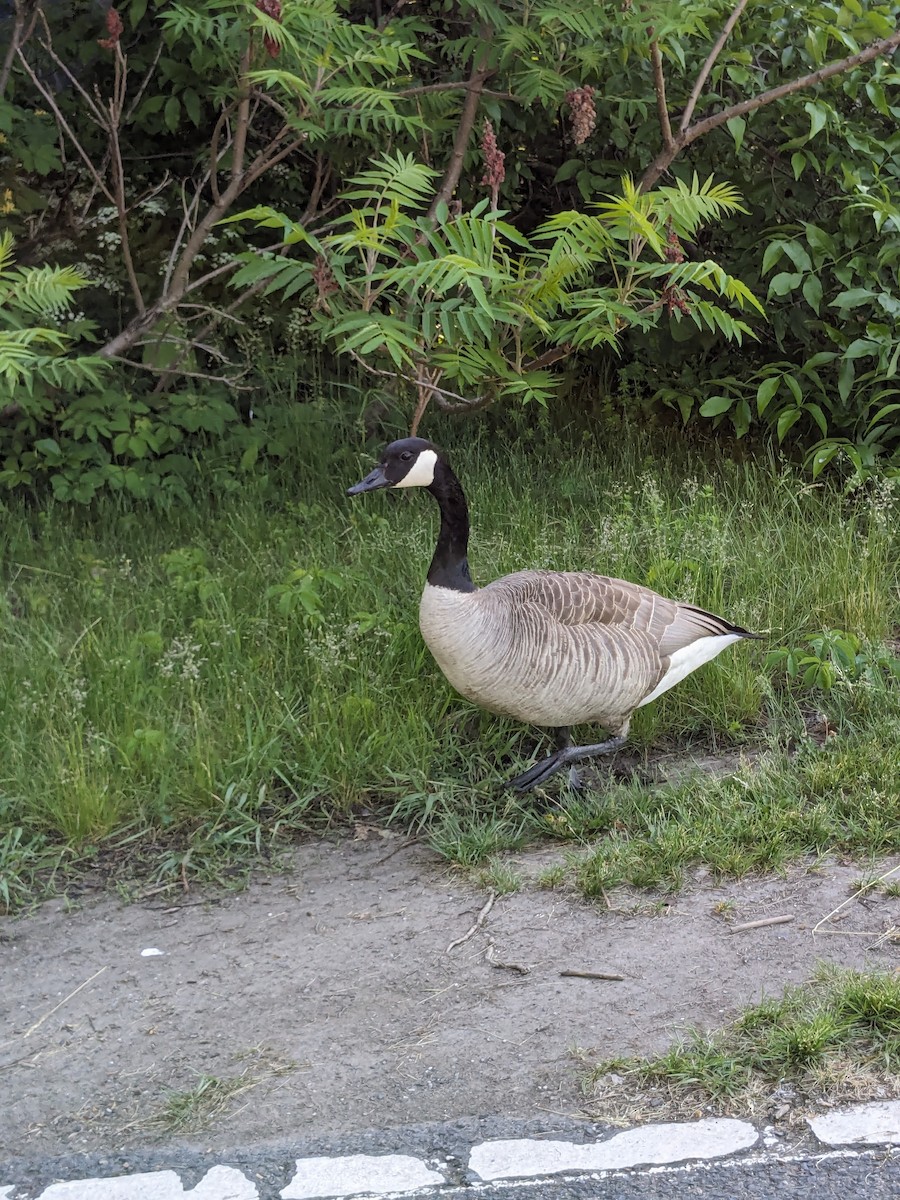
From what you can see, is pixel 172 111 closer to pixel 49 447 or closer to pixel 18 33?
pixel 18 33

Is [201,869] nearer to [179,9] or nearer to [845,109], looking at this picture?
[179,9]

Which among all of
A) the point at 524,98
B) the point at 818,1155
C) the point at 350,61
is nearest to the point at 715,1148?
the point at 818,1155

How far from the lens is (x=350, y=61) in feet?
14.4

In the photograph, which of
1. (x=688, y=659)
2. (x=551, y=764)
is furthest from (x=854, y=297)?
(x=551, y=764)

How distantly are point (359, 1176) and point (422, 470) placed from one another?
2252mm

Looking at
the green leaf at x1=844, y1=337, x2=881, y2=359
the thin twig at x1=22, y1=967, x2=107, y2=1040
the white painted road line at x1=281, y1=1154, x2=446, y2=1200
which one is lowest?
the thin twig at x1=22, y1=967, x2=107, y2=1040

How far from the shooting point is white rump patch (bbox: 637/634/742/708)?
4008mm

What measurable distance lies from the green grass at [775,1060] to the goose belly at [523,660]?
49.9 inches

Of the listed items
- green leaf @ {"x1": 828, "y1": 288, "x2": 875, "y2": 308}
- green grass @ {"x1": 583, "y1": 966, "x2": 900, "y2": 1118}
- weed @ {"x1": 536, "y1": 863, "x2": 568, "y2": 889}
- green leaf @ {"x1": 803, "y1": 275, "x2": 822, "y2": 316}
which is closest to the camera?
green grass @ {"x1": 583, "y1": 966, "x2": 900, "y2": 1118}

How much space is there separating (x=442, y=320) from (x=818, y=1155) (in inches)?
109

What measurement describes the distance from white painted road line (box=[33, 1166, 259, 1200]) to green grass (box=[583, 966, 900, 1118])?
0.75 m

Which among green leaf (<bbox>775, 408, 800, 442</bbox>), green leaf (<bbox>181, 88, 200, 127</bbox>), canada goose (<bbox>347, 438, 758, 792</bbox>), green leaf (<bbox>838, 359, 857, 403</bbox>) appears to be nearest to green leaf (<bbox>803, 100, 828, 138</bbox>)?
green leaf (<bbox>838, 359, 857, 403</bbox>)

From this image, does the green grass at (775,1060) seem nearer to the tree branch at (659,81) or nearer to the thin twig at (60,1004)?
the thin twig at (60,1004)

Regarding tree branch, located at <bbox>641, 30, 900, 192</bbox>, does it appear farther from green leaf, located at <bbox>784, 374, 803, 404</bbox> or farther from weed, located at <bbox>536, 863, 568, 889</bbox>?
weed, located at <bbox>536, 863, 568, 889</bbox>
